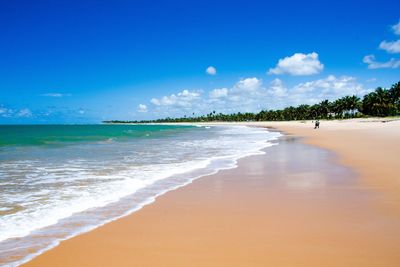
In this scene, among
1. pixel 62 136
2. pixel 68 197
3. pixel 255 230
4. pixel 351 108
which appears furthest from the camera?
pixel 351 108

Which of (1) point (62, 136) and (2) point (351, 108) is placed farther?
(2) point (351, 108)

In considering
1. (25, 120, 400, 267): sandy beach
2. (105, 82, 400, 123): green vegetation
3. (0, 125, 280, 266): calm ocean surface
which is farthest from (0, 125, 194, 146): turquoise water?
(105, 82, 400, 123): green vegetation

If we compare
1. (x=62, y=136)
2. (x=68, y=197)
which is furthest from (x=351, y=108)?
(x=68, y=197)

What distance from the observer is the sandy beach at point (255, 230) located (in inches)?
189

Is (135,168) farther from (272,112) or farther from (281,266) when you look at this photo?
(272,112)

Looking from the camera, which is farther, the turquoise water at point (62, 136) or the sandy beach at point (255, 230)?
the turquoise water at point (62, 136)

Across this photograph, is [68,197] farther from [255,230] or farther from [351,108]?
[351,108]

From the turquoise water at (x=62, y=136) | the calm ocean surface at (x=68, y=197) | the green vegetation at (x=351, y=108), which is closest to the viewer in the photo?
the calm ocean surface at (x=68, y=197)

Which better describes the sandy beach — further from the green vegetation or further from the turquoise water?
the green vegetation

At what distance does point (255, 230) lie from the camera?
5945 mm

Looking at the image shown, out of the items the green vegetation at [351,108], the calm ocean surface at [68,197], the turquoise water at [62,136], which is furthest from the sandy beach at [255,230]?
the green vegetation at [351,108]

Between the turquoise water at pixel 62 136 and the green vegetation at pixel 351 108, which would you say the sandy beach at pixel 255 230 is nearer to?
the turquoise water at pixel 62 136

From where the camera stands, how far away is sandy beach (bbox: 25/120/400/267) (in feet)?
15.7

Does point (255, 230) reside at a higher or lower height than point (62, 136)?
higher
